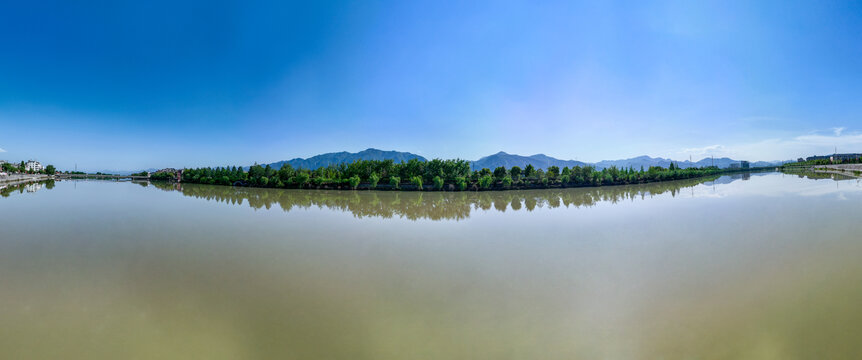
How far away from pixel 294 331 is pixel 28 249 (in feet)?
25.0

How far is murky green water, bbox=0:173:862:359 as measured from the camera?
10.1 feet

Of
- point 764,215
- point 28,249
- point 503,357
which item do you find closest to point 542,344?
point 503,357

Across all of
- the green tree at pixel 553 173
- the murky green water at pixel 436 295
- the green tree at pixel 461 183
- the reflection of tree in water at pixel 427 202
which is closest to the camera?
the murky green water at pixel 436 295

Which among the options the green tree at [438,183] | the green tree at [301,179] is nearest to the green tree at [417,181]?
the green tree at [438,183]

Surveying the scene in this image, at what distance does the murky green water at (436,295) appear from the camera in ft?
10.1

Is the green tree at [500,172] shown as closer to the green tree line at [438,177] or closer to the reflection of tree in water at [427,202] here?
the green tree line at [438,177]

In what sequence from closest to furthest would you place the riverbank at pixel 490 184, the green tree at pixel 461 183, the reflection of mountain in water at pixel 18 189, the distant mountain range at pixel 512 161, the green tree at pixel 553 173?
the reflection of mountain in water at pixel 18 189, the green tree at pixel 461 183, the riverbank at pixel 490 184, the green tree at pixel 553 173, the distant mountain range at pixel 512 161

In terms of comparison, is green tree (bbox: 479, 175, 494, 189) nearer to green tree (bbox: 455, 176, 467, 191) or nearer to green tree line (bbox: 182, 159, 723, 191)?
green tree line (bbox: 182, 159, 723, 191)

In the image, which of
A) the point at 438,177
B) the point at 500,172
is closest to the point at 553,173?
the point at 500,172

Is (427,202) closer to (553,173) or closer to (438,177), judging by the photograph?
(438,177)

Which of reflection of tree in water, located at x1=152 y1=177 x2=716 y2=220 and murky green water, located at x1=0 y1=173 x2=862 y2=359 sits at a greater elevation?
reflection of tree in water, located at x1=152 y1=177 x2=716 y2=220

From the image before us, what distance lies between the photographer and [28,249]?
21.6ft

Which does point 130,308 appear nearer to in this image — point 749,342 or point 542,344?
point 542,344

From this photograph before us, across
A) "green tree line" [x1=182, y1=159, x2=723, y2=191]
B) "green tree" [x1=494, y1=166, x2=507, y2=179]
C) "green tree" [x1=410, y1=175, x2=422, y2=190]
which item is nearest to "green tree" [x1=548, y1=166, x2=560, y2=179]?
"green tree line" [x1=182, y1=159, x2=723, y2=191]
